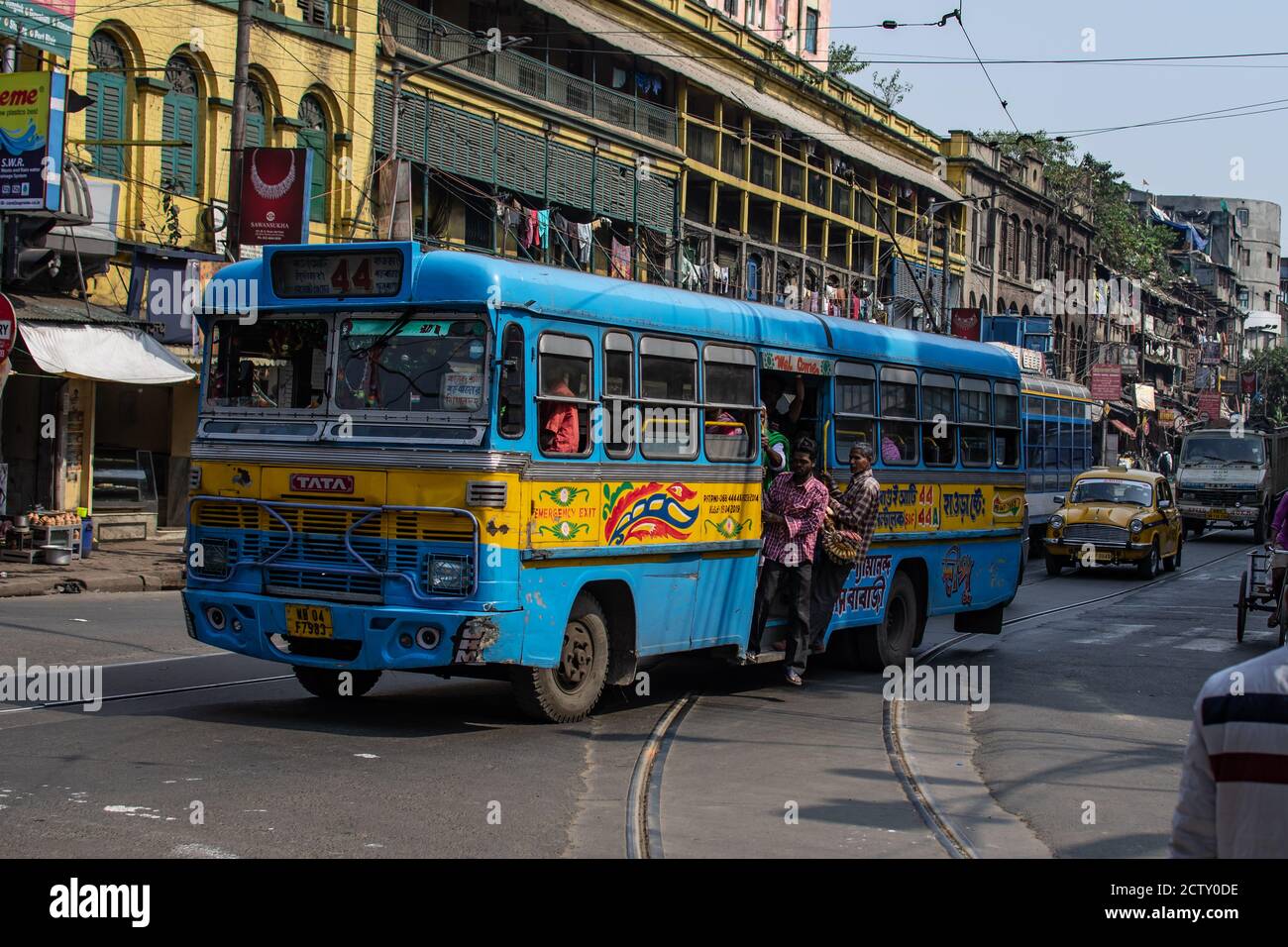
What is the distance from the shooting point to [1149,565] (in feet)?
91.6

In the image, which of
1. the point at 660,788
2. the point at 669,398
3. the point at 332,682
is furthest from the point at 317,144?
the point at 660,788

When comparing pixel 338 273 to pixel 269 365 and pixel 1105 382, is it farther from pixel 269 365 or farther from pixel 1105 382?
pixel 1105 382

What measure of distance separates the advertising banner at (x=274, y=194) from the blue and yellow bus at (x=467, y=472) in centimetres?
1220

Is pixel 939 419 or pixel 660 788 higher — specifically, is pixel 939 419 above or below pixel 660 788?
above

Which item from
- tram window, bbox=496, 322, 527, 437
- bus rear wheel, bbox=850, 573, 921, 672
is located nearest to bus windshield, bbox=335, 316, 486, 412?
tram window, bbox=496, 322, 527, 437

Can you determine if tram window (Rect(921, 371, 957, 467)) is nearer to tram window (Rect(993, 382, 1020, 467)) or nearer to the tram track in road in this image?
tram window (Rect(993, 382, 1020, 467))

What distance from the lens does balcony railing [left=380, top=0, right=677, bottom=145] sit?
1203 inches

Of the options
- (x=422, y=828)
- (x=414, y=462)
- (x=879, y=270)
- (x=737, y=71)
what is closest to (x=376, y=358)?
(x=414, y=462)

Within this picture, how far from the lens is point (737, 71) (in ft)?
142

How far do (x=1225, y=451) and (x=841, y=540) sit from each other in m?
33.1

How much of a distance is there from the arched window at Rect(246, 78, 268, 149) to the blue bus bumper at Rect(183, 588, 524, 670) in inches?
746

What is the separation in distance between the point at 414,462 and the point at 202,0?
18996 millimetres

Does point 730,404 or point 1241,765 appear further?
point 730,404

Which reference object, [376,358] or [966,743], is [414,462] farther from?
[966,743]
